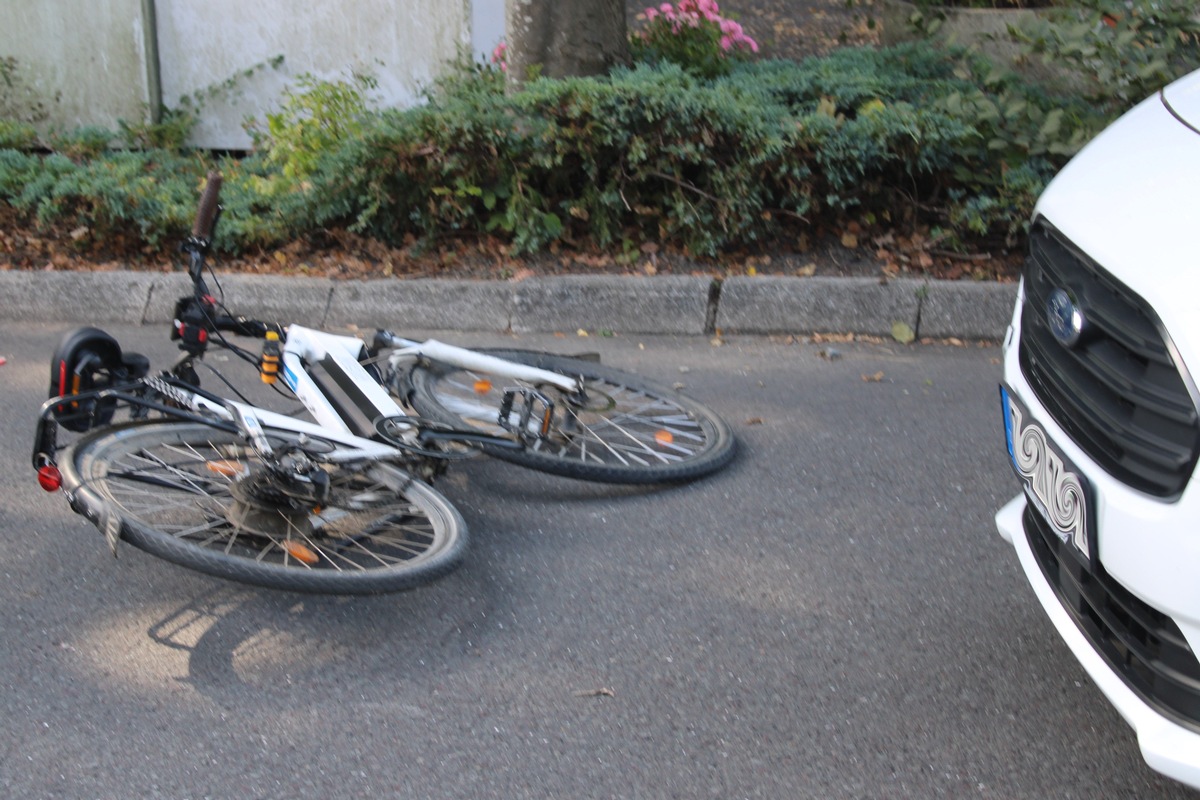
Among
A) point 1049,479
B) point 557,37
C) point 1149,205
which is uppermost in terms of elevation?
point 557,37

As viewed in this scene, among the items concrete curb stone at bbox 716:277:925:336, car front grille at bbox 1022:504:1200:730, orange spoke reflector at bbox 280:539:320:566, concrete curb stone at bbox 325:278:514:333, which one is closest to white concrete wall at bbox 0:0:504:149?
concrete curb stone at bbox 325:278:514:333

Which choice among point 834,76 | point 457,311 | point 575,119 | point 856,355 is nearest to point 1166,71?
point 834,76

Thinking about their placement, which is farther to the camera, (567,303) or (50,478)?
(567,303)

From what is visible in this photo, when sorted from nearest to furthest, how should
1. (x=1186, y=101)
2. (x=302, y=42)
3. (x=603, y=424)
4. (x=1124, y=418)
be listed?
1. (x=1124, y=418)
2. (x=1186, y=101)
3. (x=603, y=424)
4. (x=302, y=42)

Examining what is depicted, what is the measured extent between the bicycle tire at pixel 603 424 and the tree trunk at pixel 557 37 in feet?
9.00

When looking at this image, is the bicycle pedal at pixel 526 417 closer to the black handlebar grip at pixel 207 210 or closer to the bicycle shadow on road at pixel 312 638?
the bicycle shadow on road at pixel 312 638

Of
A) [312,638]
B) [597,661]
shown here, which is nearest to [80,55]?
[312,638]

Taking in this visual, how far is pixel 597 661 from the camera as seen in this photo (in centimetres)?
297

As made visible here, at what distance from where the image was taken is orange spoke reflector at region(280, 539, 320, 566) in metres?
3.08

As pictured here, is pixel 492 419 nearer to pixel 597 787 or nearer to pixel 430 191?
pixel 597 787

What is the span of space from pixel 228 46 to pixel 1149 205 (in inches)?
294

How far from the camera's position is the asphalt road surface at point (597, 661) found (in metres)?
2.54

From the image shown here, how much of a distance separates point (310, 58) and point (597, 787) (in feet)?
22.7

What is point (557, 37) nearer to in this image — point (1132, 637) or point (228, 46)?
point (228, 46)
